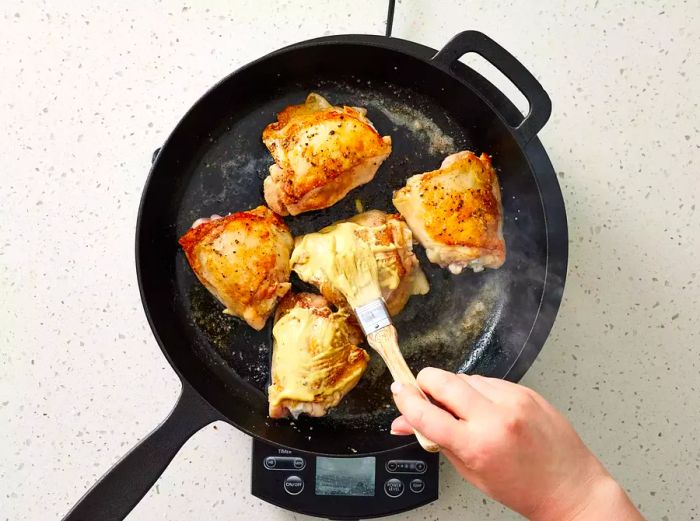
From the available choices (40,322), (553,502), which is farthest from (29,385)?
(553,502)

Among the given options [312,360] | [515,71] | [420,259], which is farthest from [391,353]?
[515,71]

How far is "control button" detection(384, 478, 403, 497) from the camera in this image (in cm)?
130

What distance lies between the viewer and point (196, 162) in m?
1.39

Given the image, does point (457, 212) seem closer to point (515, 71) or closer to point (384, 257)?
point (384, 257)

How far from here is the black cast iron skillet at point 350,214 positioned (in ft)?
4.38

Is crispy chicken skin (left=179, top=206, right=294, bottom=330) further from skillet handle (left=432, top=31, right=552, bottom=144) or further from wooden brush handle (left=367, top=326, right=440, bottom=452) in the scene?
skillet handle (left=432, top=31, right=552, bottom=144)

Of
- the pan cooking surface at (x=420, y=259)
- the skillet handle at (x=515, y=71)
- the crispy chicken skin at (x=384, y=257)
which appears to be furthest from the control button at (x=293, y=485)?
the skillet handle at (x=515, y=71)

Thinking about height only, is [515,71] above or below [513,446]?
above

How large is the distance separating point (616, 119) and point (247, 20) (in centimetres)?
79

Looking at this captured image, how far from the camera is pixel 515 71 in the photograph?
123 centimetres

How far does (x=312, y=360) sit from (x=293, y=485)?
0.82 ft

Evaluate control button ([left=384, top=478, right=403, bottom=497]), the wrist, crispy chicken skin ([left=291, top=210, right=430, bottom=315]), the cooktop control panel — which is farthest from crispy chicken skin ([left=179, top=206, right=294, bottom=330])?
the wrist

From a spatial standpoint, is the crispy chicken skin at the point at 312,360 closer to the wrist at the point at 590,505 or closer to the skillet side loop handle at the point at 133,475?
the skillet side loop handle at the point at 133,475

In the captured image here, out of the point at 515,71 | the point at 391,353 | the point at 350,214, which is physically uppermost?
the point at 515,71
